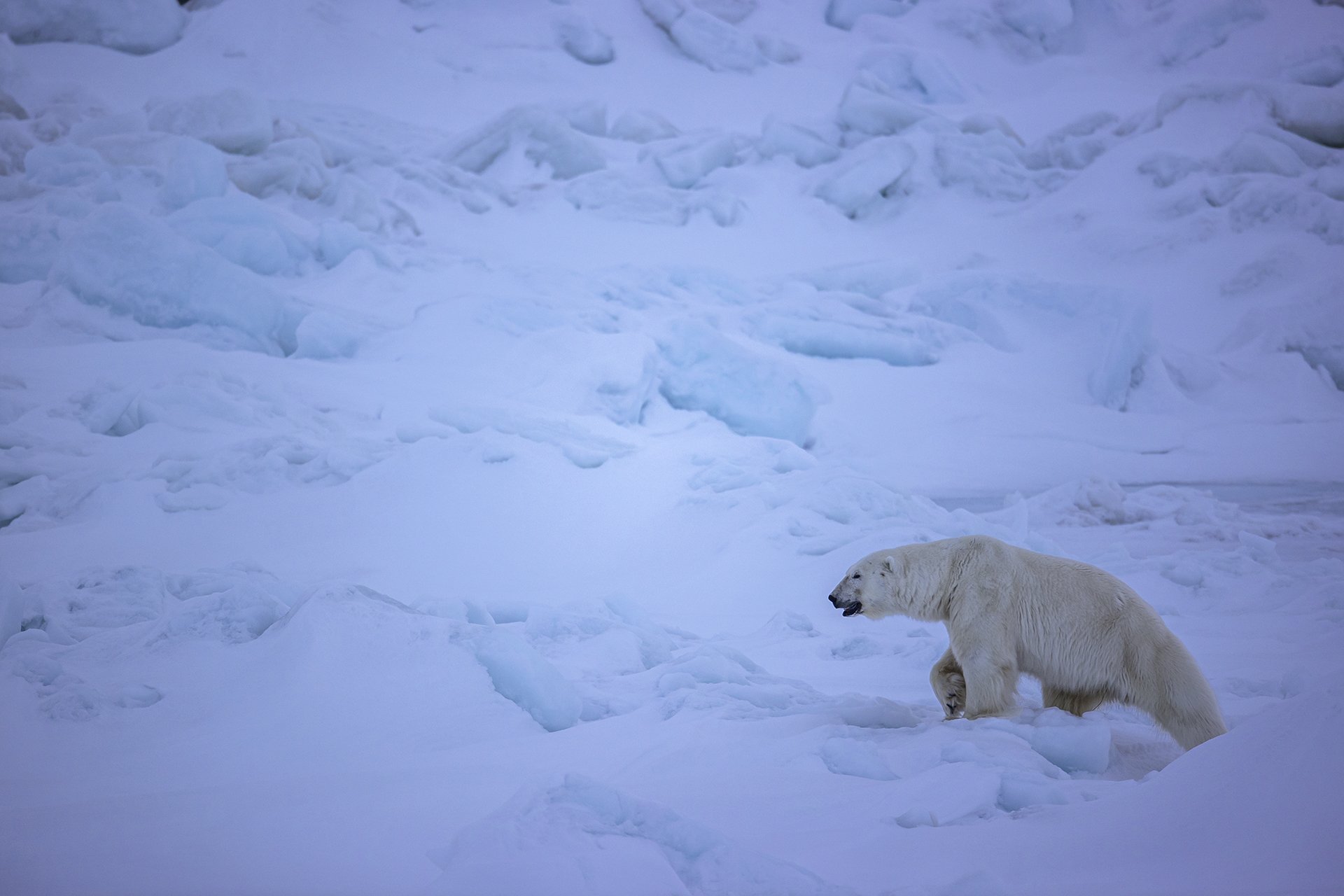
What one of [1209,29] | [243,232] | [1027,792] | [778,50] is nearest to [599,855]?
[1027,792]

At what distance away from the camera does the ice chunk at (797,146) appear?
50.1 feet

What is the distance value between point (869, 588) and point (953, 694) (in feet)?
1.45

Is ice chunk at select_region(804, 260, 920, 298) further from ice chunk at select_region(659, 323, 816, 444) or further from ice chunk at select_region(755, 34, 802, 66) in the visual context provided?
ice chunk at select_region(755, 34, 802, 66)

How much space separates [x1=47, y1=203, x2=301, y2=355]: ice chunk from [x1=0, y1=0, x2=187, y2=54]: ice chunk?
10445 mm

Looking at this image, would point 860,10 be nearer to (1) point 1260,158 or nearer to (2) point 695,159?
(2) point 695,159

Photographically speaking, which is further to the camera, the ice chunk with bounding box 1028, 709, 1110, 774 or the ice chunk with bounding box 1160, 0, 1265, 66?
the ice chunk with bounding box 1160, 0, 1265, 66

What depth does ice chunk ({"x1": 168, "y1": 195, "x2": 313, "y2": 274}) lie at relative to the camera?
886cm

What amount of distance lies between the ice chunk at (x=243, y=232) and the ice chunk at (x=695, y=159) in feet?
21.3

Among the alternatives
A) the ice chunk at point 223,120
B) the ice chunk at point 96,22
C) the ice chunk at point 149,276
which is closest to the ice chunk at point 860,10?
the ice chunk at point 96,22

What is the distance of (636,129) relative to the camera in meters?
15.9

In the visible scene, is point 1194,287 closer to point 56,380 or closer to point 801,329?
point 801,329

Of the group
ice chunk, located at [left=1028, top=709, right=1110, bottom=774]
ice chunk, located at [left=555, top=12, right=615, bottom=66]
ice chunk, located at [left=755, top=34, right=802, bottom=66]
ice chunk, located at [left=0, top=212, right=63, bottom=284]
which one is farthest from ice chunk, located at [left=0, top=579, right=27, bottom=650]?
ice chunk, located at [left=755, top=34, right=802, bottom=66]

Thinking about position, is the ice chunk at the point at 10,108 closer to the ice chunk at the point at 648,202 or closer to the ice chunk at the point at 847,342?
the ice chunk at the point at 648,202

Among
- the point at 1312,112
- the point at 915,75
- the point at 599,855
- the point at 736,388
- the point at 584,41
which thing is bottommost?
the point at 736,388
